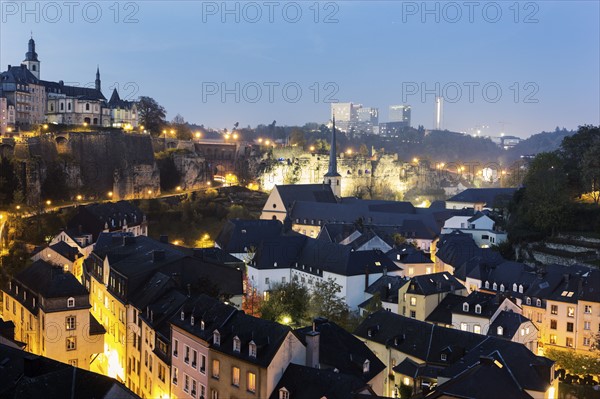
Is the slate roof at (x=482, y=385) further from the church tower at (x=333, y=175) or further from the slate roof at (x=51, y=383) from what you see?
the church tower at (x=333, y=175)

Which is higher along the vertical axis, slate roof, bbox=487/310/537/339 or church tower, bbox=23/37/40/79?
church tower, bbox=23/37/40/79

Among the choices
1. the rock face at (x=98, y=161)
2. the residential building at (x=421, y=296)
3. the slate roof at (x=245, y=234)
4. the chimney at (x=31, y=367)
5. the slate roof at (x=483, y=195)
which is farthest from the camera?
the slate roof at (x=483, y=195)

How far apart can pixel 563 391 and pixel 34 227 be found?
36382mm

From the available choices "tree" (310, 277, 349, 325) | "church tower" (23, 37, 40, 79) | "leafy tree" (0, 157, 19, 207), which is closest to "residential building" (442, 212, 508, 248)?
"tree" (310, 277, 349, 325)

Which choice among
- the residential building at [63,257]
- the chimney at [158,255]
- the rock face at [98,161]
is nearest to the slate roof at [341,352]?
the chimney at [158,255]

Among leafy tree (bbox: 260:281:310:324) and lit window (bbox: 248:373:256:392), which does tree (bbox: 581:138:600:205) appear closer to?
leafy tree (bbox: 260:281:310:324)

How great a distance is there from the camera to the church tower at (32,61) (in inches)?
2862

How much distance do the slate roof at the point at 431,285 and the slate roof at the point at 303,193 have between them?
30460mm

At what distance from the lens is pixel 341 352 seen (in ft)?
74.2

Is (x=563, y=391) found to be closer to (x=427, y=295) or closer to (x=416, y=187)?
(x=427, y=295)

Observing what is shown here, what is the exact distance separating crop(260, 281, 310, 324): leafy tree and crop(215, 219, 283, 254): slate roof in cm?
1402

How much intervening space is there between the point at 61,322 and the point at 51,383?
515 inches

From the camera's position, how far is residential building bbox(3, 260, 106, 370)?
2670cm

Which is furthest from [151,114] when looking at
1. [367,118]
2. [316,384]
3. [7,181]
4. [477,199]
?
[367,118]
